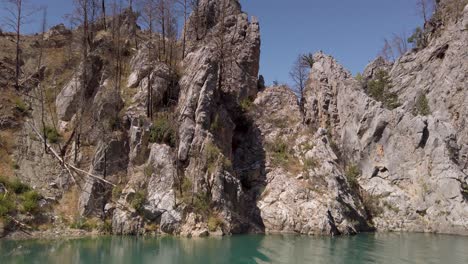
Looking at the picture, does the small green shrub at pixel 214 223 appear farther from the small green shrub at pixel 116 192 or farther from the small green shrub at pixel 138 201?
the small green shrub at pixel 116 192

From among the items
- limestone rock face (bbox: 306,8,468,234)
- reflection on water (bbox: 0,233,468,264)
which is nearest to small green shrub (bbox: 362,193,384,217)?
limestone rock face (bbox: 306,8,468,234)

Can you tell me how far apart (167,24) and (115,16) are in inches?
238

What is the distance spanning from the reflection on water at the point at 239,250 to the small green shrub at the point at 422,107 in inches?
653

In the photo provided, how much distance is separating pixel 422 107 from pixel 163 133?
1097 inches

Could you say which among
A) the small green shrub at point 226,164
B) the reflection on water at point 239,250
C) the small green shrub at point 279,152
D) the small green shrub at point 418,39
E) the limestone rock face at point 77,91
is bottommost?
the reflection on water at point 239,250

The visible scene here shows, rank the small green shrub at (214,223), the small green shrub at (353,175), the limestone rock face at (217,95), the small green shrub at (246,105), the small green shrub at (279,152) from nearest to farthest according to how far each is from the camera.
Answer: the small green shrub at (214,223)
the limestone rock face at (217,95)
the small green shrub at (279,152)
the small green shrub at (353,175)
the small green shrub at (246,105)

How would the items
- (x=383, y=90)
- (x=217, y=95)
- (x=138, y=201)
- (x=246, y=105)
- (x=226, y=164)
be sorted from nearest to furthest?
(x=138, y=201)
(x=226, y=164)
(x=217, y=95)
(x=246, y=105)
(x=383, y=90)

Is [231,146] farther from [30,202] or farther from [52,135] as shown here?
[30,202]

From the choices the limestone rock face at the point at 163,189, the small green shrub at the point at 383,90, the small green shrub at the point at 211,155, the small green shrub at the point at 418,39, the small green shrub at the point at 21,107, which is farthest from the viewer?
the small green shrub at the point at 418,39

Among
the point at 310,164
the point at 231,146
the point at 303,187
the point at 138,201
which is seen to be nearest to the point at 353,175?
the point at 310,164

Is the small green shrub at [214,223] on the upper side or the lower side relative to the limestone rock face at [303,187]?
lower

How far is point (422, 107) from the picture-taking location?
42.1 m

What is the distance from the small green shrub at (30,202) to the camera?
26.8 metres

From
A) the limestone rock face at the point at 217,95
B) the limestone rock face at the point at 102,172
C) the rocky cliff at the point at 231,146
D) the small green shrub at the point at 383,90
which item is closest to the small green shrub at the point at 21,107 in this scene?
the rocky cliff at the point at 231,146
